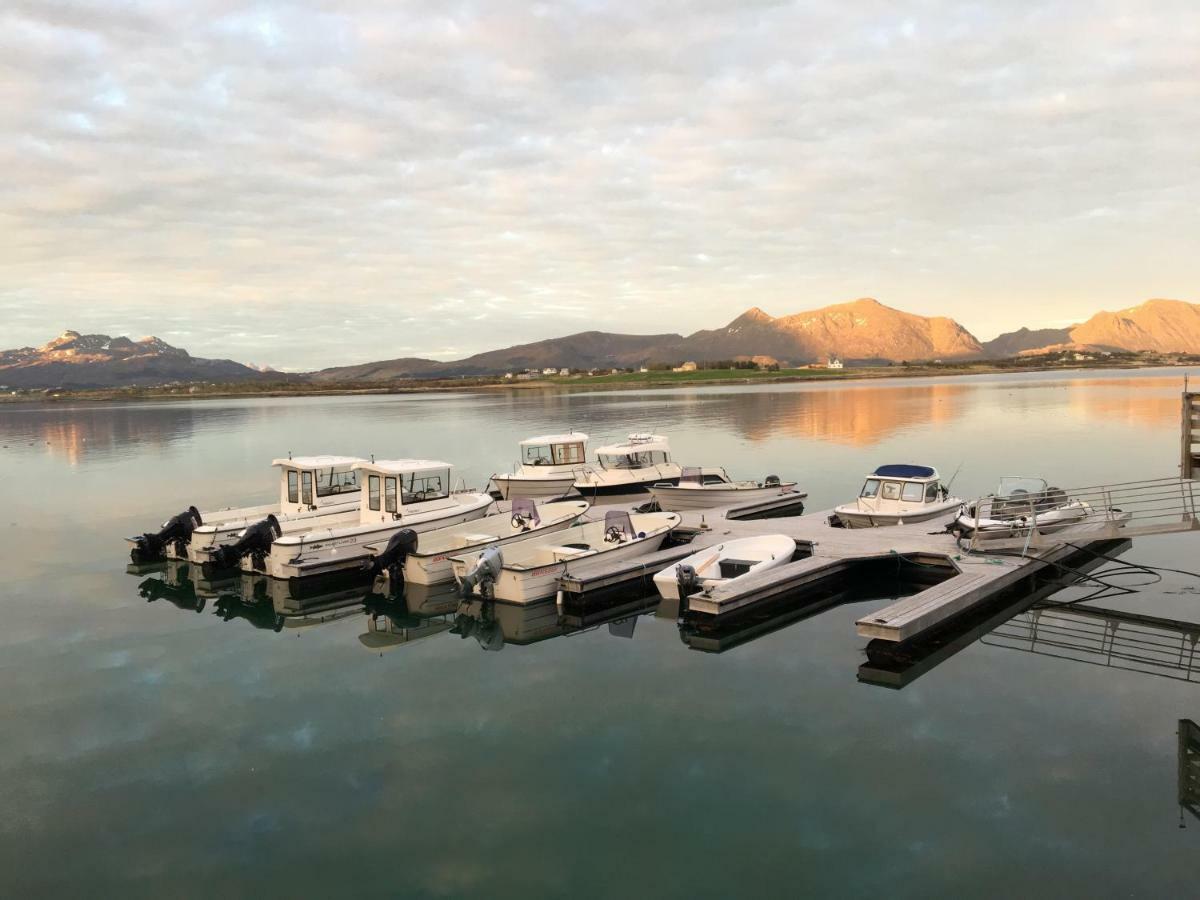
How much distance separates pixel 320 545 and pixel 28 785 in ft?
37.4

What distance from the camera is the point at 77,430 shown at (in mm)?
94875

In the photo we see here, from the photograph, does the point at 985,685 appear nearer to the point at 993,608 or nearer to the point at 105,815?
the point at 993,608

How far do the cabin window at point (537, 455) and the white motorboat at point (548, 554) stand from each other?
11.4 meters

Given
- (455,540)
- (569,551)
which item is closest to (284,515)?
(455,540)

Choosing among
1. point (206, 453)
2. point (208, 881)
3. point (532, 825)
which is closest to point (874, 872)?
point (532, 825)

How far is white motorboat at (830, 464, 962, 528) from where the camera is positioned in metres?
25.3

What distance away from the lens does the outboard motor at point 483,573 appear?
1986 cm

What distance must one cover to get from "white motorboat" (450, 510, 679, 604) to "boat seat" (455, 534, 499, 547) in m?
0.73

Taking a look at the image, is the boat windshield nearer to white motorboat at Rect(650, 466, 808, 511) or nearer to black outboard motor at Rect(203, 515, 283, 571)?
→ white motorboat at Rect(650, 466, 808, 511)

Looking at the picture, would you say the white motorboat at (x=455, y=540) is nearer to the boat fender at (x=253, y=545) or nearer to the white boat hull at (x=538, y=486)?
the boat fender at (x=253, y=545)

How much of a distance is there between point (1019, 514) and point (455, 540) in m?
16.0

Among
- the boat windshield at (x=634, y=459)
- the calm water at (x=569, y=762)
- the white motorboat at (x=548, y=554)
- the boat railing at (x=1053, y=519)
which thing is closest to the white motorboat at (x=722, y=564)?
the calm water at (x=569, y=762)

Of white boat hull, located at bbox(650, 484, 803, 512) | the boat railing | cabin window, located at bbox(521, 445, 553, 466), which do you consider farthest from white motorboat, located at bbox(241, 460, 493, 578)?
the boat railing

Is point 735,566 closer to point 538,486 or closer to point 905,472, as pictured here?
point 905,472
